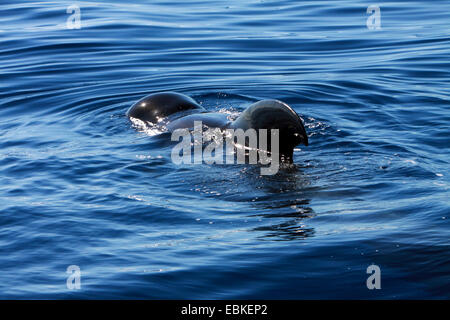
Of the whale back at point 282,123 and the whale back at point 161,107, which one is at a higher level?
the whale back at point 161,107

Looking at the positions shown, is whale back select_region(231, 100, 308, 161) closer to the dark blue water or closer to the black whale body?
the black whale body

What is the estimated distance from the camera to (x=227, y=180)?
21.8 feet

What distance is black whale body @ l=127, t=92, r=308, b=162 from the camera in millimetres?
6812

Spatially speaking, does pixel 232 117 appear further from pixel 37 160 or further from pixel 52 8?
pixel 52 8

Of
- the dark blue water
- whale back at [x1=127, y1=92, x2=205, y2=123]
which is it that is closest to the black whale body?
whale back at [x1=127, y1=92, x2=205, y2=123]

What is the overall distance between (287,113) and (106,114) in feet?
11.8

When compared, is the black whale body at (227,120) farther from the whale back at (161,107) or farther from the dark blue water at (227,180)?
the dark blue water at (227,180)

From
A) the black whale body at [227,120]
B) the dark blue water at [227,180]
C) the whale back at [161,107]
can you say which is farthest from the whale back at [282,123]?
the whale back at [161,107]

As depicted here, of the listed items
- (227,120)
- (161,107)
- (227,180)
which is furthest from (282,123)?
(161,107)

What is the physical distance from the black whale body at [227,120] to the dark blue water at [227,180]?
0.84ft

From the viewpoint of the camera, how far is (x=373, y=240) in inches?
212

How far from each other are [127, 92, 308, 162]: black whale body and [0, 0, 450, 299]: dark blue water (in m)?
0.26

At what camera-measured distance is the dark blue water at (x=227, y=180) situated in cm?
503

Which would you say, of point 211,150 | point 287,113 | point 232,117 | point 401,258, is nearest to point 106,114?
point 232,117
